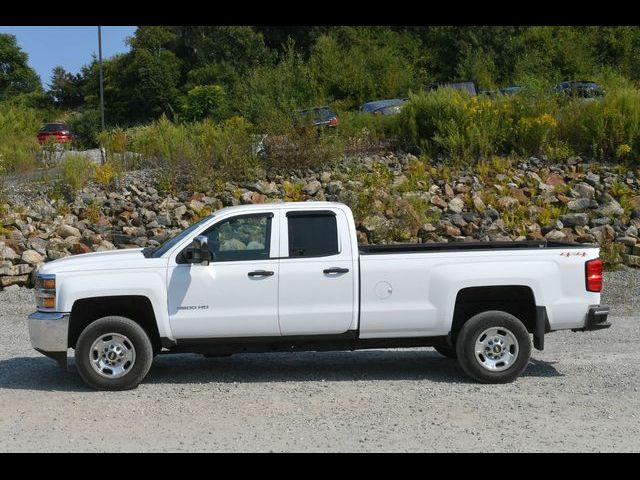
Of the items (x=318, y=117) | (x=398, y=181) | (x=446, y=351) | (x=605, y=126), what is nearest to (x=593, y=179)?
(x=605, y=126)

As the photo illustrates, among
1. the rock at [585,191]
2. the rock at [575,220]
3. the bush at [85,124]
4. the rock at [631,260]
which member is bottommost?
the rock at [631,260]

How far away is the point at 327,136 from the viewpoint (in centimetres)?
2108

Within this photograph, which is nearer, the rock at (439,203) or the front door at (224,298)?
the front door at (224,298)

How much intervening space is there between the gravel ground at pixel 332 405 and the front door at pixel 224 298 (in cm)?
64

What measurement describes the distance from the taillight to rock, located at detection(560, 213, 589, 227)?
8594 mm

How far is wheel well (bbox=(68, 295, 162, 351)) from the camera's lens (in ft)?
31.6

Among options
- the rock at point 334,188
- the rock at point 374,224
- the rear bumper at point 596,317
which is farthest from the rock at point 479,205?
the rear bumper at point 596,317

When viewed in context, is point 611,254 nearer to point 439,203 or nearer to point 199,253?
point 439,203

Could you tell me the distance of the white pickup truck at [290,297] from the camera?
9.55 m

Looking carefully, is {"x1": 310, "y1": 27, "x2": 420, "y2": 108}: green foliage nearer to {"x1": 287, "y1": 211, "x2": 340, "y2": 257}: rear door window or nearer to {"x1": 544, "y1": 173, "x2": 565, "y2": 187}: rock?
{"x1": 544, "y1": 173, "x2": 565, "y2": 187}: rock

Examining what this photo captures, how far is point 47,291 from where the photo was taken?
31.4ft

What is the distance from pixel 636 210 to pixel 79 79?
6155cm

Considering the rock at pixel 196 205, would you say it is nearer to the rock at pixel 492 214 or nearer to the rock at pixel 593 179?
the rock at pixel 492 214

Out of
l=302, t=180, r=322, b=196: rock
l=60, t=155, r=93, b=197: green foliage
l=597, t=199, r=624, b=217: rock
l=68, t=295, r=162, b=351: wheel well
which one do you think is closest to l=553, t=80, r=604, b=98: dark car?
l=597, t=199, r=624, b=217: rock
